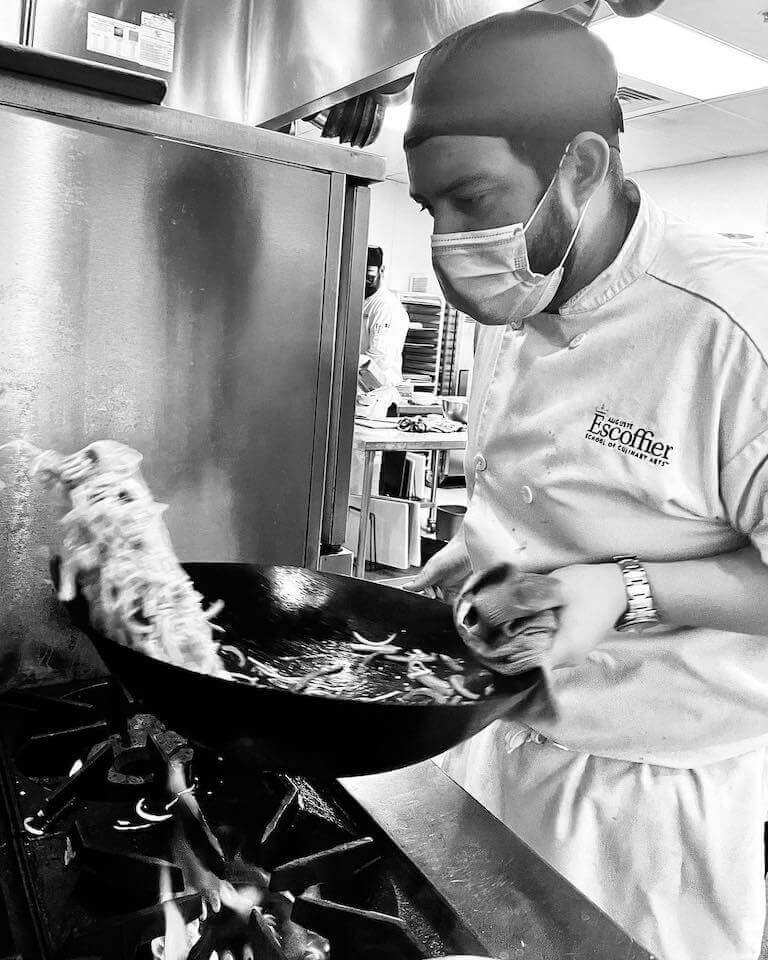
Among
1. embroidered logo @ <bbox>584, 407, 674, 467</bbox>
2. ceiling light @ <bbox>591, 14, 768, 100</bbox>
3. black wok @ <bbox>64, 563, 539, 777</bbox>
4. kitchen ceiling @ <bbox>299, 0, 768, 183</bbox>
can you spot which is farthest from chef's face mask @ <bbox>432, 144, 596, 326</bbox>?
ceiling light @ <bbox>591, 14, 768, 100</bbox>

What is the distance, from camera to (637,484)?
1.08 metres

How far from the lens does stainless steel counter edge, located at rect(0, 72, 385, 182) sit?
120cm

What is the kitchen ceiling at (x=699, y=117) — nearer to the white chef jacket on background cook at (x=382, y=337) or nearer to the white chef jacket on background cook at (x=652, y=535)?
the white chef jacket on background cook at (x=382, y=337)

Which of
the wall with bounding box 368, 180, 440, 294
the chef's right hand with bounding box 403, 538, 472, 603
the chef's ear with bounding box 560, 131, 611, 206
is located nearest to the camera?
the chef's ear with bounding box 560, 131, 611, 206

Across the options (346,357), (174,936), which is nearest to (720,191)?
(346,357)

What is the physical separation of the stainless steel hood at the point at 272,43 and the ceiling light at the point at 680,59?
293cm

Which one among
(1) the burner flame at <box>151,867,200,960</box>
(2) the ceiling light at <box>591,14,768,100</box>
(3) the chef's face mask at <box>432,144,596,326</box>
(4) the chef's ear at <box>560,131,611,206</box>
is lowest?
(1) the burner flame at <box>151,867,200,960</box>

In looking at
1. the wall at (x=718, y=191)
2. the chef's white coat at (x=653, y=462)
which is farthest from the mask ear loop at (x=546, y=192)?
the wall at (x=718, y=191)

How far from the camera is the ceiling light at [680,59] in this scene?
4.82m

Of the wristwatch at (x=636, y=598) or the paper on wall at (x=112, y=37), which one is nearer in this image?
the wristwatch at (x=636, y=598)

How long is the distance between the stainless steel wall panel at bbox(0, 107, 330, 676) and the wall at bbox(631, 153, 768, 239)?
6922 mm

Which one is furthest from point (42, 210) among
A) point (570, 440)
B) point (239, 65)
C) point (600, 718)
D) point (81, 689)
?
point (239, 65)

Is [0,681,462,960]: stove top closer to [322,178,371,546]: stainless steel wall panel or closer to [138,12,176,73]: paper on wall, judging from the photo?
[322,178,371,546]: stainless steel wall panel

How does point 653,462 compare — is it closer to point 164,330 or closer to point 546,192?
point 546,192
